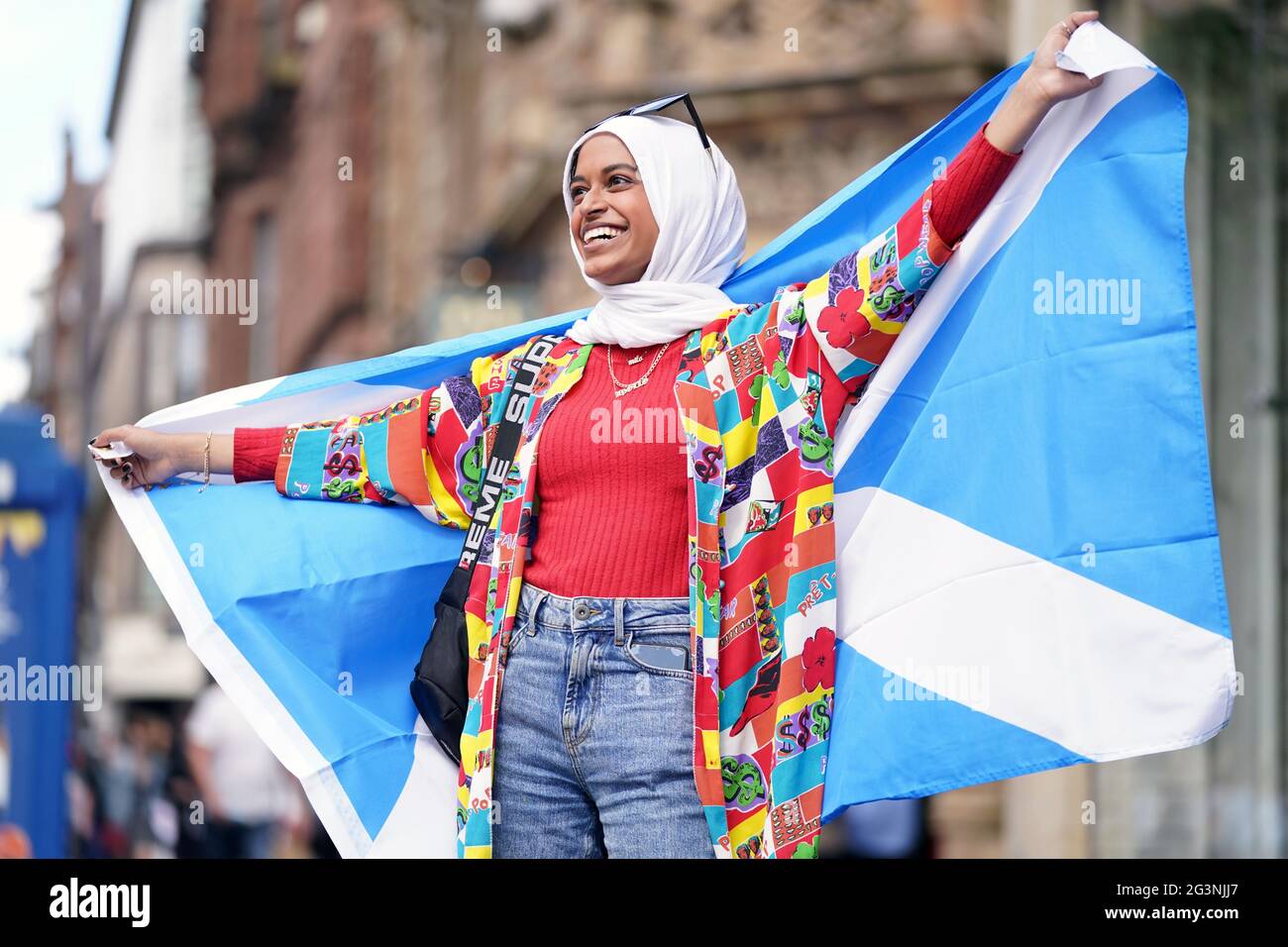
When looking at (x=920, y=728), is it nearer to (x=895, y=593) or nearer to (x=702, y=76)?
(x=895, y=593)

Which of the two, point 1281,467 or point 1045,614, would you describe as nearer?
point 1045,614

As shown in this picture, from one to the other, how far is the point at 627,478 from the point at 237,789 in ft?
20.9

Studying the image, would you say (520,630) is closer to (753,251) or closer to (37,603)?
(37,603)

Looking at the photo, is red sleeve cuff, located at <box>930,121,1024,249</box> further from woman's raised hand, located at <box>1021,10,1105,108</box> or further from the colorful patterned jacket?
woman's raised hand, located at <box>1021,10,1105,108</box>

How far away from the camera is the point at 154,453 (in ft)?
13.2

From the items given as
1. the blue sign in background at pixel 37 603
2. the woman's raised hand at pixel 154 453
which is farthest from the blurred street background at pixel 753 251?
the woman's raised hand at pixel 154 453

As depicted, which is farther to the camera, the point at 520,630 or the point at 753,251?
the point at 753,251

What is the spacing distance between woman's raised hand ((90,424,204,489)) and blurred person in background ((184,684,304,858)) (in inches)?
209

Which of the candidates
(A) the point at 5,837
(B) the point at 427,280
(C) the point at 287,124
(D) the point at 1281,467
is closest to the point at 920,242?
(A) the point at 5,837

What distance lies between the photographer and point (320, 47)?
2305 cm

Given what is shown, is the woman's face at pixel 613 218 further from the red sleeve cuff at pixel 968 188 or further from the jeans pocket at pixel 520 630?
the jeans pocket at pixel 520 630

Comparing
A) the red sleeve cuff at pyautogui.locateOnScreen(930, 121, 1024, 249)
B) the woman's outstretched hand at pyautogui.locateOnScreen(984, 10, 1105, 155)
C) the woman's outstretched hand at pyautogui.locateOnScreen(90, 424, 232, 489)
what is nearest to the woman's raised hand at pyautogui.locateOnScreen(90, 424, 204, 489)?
the woman's outstretched hand at pyautogui.locateOnScreen(90, 424, 232, 489)

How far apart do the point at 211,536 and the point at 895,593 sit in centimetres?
152

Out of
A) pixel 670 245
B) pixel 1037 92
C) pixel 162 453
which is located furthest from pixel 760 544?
pixel 162 453
